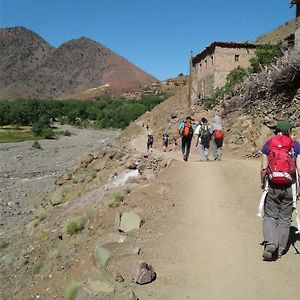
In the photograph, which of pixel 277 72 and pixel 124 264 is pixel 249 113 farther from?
pixel 124 264

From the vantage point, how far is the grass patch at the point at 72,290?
708 cm

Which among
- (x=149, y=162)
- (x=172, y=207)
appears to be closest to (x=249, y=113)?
(x=149, y=162)

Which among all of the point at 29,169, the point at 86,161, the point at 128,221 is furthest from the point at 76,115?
the point at 128,221

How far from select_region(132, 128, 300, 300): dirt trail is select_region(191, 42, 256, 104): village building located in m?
26.1

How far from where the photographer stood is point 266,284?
630 cm

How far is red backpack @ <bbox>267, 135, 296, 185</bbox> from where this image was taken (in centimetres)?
663

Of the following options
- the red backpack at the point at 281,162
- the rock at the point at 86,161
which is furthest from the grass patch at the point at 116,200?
the rock at the point at 86,161

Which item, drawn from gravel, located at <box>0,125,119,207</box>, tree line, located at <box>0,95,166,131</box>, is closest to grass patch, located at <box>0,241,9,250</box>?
gravel, located at <box>0,125,119,207</box>

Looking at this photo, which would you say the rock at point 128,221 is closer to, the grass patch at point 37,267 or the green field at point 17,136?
the grass patch at point 37,267

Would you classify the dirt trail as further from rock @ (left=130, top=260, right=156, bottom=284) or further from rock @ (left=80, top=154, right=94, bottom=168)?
rock @ (left=80, top=154, right=94, bottom=168)

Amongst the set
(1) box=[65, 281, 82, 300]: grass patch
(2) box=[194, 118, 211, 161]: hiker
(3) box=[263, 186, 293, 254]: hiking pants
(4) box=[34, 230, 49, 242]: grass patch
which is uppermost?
(2) box=[194, 118, 211, 161]: hiker

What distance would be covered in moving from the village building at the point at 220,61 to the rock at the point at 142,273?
31121 millimetres

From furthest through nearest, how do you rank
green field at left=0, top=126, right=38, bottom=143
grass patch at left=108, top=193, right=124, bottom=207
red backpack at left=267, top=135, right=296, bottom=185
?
1. green field at left=0, top=126, right=38, bottom=143
2. grass patch at left=108, top=193, right=124, bottom=207
3. red backpack at left=267, top=135, right=296, bottom=185

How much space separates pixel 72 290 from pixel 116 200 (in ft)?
12.6
